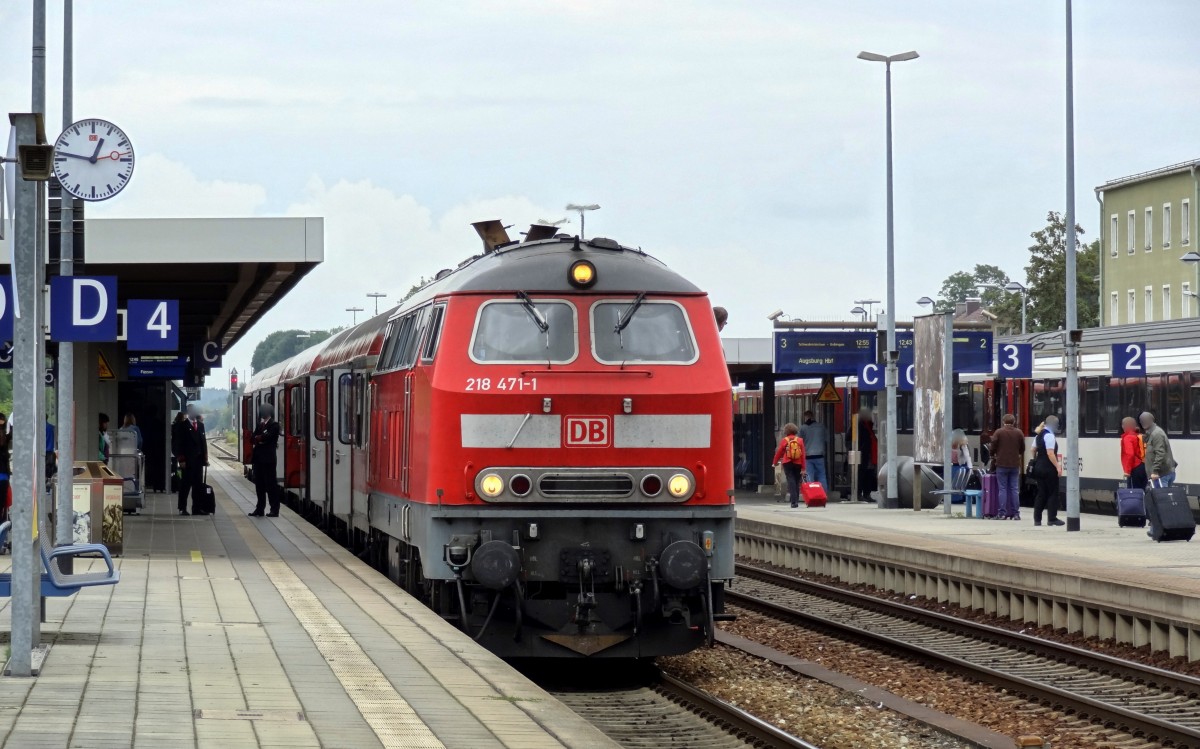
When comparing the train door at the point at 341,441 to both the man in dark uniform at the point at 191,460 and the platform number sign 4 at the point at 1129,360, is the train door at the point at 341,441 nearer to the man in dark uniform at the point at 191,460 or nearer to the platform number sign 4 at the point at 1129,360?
the man in dark uniform at the point at 191,460

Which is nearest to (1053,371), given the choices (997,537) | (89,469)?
(997,537)

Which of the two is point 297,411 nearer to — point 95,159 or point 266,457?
point 266,457

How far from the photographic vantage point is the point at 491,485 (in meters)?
12.3

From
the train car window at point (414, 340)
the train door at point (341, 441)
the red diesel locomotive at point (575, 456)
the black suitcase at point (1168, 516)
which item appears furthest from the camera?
the black suitcase at point (1168, 516)

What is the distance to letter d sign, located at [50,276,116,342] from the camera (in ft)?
36.0

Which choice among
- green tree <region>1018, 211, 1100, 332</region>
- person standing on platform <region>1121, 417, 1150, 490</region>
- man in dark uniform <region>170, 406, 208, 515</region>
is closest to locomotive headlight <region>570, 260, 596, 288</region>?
person standing on platform <region>1121, 417, 1150, 490</region>

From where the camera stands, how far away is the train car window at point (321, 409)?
70.2 ft

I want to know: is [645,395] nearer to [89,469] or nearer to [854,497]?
[89,469]

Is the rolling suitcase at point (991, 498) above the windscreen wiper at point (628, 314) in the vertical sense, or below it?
below

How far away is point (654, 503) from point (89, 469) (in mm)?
9906

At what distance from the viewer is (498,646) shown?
1236 cm

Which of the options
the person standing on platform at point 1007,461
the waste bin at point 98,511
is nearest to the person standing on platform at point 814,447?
the person standing on platform at point 1007,461

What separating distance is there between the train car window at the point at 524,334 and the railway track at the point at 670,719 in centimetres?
242

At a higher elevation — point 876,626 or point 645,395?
point 645,395
